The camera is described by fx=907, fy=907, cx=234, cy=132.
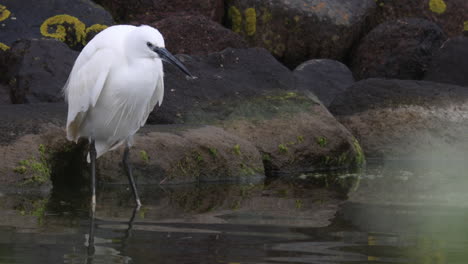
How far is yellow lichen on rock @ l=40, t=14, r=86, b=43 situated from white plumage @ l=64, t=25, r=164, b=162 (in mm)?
4066

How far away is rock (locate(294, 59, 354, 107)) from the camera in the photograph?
1160cm

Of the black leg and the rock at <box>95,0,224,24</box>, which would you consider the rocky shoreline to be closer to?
the rock at <box>95,0,224,24</box>

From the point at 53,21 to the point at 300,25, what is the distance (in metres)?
3.40

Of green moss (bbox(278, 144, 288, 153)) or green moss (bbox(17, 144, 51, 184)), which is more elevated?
green moss (bbox(17, 144, 51, 184))

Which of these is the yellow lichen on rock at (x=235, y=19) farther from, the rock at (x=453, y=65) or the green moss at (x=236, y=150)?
the green moss at (x=236, y=150)

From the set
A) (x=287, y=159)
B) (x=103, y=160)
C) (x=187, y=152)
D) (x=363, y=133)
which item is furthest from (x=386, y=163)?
(x=103, y=160)

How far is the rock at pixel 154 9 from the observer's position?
40.3 feet

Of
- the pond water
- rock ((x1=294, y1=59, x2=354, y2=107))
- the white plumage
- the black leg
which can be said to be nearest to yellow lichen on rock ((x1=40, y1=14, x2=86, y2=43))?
rock ((x1=294, y1=59, x2=354, y2=107))

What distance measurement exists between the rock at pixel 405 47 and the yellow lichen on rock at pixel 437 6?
87cm

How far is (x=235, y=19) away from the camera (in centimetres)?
1287

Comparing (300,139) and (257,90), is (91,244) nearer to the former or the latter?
(300,139)

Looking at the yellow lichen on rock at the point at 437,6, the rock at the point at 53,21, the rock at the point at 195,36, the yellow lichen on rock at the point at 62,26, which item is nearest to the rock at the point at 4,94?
the rock at the point at 53,21

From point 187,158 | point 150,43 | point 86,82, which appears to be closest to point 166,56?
point 150,43

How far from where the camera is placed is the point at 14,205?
255 inches
